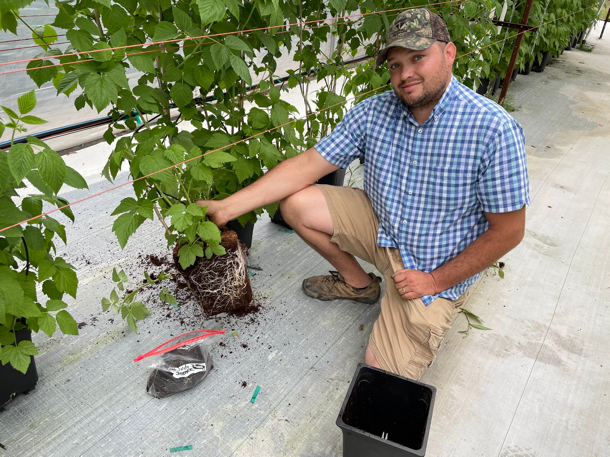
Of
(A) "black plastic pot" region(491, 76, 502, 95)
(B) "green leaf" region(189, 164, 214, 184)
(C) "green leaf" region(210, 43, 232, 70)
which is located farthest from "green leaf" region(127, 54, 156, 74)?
(A) "black plastic pot" region(491, 76, 502, 95)

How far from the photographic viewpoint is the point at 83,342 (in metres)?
1.49

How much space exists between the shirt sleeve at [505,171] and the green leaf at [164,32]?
86 cm

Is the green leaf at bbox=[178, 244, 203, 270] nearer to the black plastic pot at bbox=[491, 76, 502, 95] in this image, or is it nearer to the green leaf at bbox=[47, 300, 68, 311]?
the green leaf at bbox=[47, 300, 68, 311]

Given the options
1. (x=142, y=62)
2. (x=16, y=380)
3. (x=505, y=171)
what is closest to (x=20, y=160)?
(x=142, y=62)

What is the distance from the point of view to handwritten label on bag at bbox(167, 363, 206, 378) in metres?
1.35

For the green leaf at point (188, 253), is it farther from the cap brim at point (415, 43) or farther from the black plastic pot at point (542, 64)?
the black plastic pot at point (542, 64)

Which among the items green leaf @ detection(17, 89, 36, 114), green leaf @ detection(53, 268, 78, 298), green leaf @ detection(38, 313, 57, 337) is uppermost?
green leaf @ detection(17, 89, 36, 114)

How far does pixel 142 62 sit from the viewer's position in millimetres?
1103

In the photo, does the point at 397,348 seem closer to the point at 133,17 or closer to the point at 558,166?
the point at 133,17

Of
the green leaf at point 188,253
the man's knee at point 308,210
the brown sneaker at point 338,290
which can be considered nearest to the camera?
the green leaf at point 188,253

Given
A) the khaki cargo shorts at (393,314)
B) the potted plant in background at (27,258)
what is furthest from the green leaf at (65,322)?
the khaki cargo shorts at (393,314)

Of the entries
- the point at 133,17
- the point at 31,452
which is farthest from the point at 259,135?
the point at 31,452

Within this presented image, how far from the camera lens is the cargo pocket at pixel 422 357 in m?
1.34

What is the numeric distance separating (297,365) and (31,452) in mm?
757
